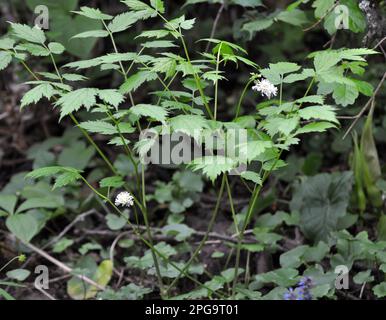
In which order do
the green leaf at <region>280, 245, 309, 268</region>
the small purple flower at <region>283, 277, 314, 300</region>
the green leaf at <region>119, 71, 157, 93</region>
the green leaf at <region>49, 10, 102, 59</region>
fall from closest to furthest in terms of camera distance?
the green leaf at <region>119, 71, 157, 93</region> < the small purple flower at <region>283, 277, 314, 300</region> < the green leaf at <region>280, 245, 309, 268</region> < the green leaf at <region>49, 10, 102, 59</region>

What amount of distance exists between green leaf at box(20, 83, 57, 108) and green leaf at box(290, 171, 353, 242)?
3.80ft

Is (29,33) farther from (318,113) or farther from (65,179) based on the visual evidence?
(318,113)

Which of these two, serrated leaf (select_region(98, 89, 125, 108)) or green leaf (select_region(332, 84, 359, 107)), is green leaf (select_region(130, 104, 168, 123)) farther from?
green leaf (select_region(332, 84, 359, 107))

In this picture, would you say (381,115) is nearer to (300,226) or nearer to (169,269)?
(300,226)

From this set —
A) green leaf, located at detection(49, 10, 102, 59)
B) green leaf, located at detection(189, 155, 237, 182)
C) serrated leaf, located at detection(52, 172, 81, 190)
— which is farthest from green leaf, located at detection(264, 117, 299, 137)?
green leaf, located at detection(49, 10, 102, 59)

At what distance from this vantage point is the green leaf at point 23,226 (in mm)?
2279

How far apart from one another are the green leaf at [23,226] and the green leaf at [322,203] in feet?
3.32

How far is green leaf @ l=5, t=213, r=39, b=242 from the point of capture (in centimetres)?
228

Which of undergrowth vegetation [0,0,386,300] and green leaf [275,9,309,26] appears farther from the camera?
green leaf [275,9,309,26]

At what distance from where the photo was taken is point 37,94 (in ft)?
4.79

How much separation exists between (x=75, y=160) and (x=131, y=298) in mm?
981

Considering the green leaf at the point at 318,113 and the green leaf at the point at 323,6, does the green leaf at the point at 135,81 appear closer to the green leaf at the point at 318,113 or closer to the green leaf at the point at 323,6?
the green leaf at the point at 318,113

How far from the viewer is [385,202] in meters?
2.31
